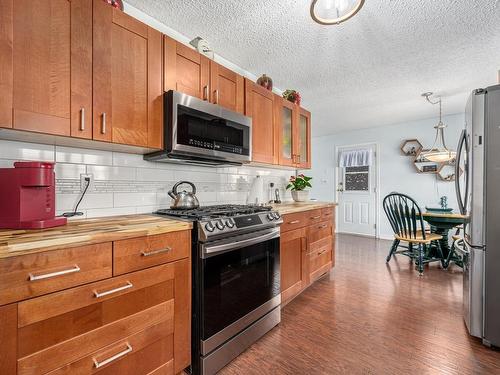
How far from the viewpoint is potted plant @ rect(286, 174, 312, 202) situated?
3.14 metres

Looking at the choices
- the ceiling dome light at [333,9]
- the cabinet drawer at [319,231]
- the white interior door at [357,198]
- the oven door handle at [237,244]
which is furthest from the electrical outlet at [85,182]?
the white interior door at [357,198]

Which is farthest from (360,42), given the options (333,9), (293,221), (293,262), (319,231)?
(293,262)

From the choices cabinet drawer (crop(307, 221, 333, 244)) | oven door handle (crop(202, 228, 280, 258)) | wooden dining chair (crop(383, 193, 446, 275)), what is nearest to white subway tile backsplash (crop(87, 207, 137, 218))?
oven door handle (crop(202, 228, 280, 258))

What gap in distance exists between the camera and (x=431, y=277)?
3.01 metres

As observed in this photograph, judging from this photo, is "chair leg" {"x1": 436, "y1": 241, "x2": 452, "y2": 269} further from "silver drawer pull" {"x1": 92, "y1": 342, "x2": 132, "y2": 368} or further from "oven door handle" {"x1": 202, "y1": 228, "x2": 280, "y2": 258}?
"silver drawer pull" {"x1": 92, "y1": 342, "x2": 132, "y2": 368}

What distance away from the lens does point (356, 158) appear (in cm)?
569

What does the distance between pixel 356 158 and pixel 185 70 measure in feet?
15.9

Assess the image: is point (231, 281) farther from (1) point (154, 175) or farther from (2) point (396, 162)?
(2) point (396, 162)

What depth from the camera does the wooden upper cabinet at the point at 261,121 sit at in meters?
2.35

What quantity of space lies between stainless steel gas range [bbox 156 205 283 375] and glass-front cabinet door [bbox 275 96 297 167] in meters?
1.03

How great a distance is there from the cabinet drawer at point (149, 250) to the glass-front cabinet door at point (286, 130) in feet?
5.31

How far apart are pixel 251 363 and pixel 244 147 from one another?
1565mm

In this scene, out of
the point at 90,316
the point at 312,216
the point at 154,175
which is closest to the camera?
the point at 90,316

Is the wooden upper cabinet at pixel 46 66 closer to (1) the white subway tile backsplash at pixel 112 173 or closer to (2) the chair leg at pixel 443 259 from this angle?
(1) the white subway tile backsplash at pixel 112 173
